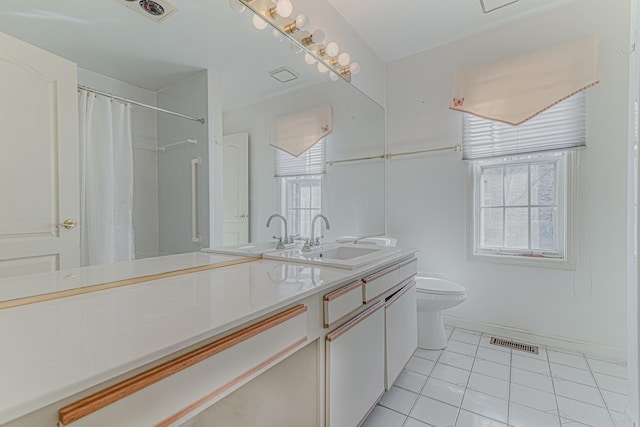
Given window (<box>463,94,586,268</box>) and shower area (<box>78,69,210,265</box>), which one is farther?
window (<box>463,94,586,268</box>)

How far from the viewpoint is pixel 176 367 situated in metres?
0.59

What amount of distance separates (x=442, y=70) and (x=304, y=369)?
2571 mm

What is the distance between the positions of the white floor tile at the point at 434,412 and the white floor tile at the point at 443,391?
0.14 feet

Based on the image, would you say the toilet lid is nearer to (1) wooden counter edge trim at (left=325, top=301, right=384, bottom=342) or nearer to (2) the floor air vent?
(2) the floor air vent

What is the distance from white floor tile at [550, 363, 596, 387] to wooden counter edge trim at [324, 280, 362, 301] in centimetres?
157

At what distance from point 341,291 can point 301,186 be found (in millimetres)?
916

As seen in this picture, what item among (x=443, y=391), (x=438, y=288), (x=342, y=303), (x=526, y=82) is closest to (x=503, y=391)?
(x=443, y=391)

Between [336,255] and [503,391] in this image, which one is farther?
[336,255]

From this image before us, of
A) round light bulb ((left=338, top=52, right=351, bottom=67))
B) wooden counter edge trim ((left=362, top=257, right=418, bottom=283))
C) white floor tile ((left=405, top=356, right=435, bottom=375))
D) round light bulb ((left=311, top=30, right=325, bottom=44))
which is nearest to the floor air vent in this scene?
white floor tile ((left=405, top=356, right=435, bottom=375))

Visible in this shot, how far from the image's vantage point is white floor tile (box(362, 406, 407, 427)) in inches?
55.2

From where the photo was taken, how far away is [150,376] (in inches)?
21.7

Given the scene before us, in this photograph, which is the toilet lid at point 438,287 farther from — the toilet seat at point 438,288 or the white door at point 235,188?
the white door at point 235,188

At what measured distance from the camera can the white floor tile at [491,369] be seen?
5.87 feet

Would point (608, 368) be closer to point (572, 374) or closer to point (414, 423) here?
point (572, 374)
